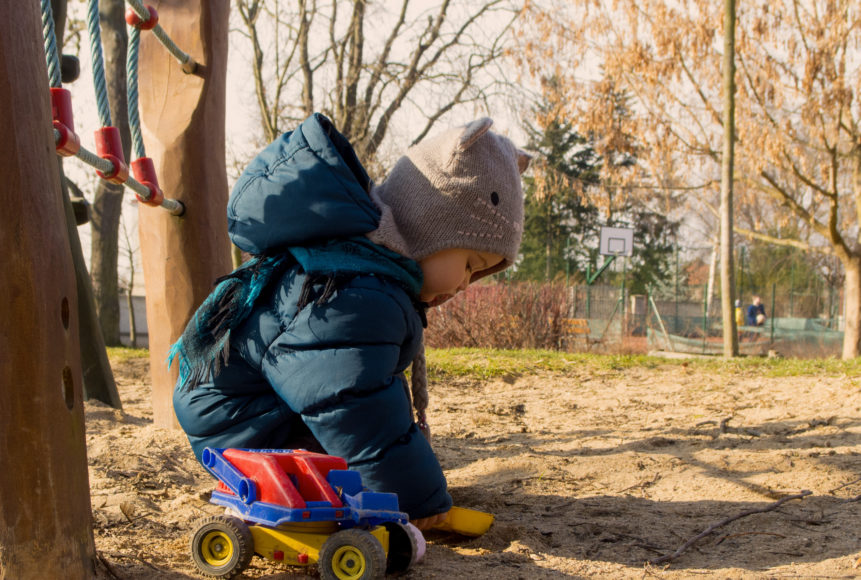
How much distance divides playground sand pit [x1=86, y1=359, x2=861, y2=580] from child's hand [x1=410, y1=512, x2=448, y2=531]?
0.06m

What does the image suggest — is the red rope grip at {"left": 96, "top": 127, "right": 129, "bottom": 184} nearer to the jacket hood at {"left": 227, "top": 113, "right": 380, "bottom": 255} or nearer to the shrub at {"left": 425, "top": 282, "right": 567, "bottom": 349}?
the jacket hood at {"left": 227, "top": 113, "right": 380, "bottom": 255}

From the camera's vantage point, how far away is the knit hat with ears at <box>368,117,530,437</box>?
2041 mm

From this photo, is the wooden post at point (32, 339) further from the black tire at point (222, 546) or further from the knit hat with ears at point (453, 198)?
the knit hat with ears at point (453, 198)

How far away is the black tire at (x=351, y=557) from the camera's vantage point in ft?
4.60

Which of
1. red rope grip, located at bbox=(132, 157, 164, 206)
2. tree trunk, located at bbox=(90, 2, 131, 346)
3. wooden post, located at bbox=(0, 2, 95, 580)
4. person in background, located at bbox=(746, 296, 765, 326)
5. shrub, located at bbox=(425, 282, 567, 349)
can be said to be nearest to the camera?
wooden post, located at bbox=(0, 2, 95, 580)

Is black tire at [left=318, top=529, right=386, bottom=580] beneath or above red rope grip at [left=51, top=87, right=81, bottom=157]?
beneath

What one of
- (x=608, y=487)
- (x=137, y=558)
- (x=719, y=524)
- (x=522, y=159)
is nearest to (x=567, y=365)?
(x=608, y=487)

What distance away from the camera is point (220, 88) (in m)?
3.13

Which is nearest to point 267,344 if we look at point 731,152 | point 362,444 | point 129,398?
point 362,444

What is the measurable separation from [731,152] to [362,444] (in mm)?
9354

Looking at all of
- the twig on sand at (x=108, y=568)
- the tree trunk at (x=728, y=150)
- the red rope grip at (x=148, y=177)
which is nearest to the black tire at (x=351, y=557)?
the twig on sand at (x=108, y=568)

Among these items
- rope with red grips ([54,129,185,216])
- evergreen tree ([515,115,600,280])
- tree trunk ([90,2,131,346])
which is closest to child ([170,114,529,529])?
rope with red grips ([54,129,185,216])

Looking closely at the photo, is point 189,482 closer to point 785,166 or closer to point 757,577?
point 757,577

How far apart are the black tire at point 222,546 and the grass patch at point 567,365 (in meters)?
4.04
